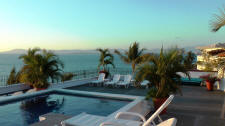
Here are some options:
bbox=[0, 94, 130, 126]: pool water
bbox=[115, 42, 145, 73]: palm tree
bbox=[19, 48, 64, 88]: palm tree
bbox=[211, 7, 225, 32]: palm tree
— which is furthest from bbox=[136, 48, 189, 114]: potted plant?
bbox=[115, 42, 145, 73]: palm tree

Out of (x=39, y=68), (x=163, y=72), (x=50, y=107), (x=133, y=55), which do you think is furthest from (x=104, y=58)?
(x=163, y=72)

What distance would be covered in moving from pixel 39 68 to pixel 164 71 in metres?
6.79

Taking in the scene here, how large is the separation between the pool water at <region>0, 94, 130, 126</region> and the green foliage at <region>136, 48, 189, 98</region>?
5.67 ft

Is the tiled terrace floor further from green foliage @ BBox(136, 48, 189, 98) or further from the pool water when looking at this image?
the pool water

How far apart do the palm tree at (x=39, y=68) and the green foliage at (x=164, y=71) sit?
5774mm

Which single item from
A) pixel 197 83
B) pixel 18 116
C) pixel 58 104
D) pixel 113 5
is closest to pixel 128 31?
pixel 113 5

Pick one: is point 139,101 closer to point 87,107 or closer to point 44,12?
point 87,107

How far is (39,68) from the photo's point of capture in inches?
380

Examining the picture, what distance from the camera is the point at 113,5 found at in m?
14.4

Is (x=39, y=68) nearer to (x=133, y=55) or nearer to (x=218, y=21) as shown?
(x=133, y=55)

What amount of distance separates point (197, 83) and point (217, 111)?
590cm

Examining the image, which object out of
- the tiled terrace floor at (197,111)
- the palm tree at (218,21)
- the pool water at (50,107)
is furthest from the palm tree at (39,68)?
the palm tree at (218,21)

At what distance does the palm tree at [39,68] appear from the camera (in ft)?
31.4

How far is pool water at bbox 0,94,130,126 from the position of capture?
5.54 meters
